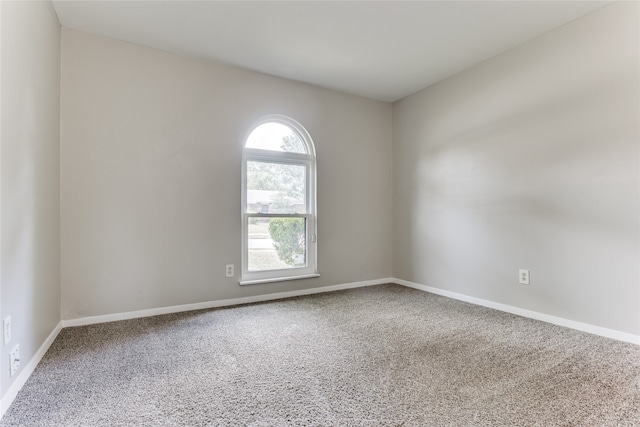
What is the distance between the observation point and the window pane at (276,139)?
331 centimetres

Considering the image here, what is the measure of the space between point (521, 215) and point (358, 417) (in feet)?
7.50

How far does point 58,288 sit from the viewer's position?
239cm

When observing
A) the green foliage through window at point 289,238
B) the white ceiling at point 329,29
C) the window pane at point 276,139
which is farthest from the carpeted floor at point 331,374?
the white ceiling at point 329,29

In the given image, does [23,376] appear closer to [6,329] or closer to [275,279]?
[6,329]

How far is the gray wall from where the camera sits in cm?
219

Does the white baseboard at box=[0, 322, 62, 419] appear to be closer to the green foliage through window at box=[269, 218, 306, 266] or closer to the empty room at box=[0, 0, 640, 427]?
the empty room at box=[0, 0, 640, 427]

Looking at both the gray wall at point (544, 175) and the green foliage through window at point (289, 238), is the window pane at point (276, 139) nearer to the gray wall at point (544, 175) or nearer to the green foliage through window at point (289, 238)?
the green foliage through window at point (289, 238)

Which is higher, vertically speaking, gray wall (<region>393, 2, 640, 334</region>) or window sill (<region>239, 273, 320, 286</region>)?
gray wall (<region>393, 2, 640, 334</region>)

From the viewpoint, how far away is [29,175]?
1.76 m

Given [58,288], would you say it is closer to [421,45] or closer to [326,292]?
[326,292]

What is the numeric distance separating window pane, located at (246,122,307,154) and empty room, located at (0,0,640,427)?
4 centimetres

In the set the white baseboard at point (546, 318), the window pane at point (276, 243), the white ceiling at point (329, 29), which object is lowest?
the white baseboard at point (546, 318)

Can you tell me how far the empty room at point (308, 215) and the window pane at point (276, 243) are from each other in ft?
0.07

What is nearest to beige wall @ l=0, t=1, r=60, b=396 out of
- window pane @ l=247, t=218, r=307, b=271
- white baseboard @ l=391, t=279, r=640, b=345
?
window pane @ l=247, t=218, r=307, b=271
